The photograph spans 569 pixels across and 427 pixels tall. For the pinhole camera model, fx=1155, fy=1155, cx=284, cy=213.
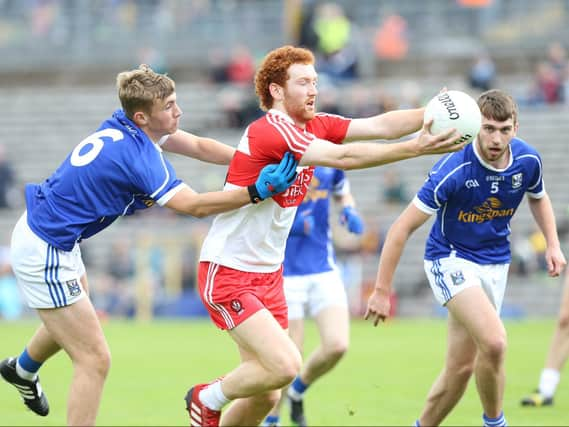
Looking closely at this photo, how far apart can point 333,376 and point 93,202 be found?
606 cm

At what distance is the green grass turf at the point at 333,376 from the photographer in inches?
374

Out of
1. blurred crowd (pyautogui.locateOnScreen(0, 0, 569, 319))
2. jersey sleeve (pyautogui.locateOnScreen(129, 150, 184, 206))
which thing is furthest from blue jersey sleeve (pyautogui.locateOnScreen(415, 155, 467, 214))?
blurred crowd (pyautogui.locateOnScreen(0, 0, 569, 319))

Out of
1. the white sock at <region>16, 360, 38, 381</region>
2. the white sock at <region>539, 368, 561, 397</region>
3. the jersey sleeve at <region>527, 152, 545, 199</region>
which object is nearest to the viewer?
the jersey sleeve at <region>527, 152, 545, 199</region>

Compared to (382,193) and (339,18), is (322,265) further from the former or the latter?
(339,18)

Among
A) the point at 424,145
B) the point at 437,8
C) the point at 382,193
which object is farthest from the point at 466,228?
the point at 437,8

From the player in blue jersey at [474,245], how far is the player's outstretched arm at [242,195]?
1.20 m

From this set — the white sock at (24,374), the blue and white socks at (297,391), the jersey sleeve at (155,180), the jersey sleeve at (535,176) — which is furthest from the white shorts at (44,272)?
the jersey sleeve at (535,176)

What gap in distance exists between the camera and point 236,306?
704 cm

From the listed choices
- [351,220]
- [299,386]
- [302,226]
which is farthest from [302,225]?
[299,386]

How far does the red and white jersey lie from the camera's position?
22.9 ft

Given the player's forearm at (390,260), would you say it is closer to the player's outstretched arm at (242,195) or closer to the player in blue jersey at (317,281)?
the player's outstretched arm at (242,195)

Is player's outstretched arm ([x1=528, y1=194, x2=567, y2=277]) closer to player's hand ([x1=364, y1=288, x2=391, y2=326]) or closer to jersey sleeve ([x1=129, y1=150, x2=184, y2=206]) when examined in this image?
player's hand ([x1=364, y1=288, x2=391, y2=326])

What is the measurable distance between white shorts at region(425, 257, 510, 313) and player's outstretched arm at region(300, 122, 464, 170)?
1.38 metres

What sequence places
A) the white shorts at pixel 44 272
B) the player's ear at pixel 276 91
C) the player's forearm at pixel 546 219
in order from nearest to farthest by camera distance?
the white shorts at pixel 44 272, the player's ear at pixel 276 91, the player's forearm at pixel 546 219
